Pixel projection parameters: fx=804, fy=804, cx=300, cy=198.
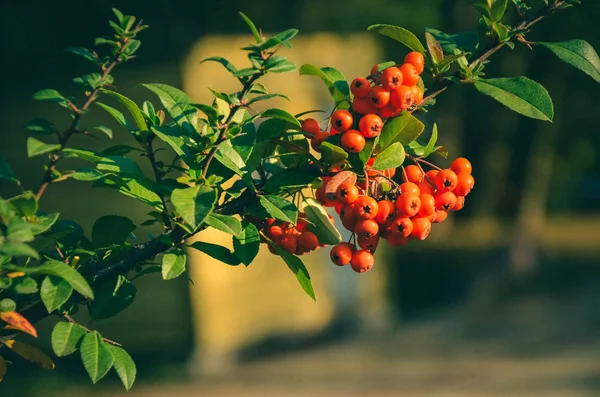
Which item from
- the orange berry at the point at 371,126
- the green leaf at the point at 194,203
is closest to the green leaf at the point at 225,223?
the green leaf at the point at 194,203

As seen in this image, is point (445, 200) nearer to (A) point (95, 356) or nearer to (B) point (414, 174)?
(B) point (414, 174)

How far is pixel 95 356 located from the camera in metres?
1.37

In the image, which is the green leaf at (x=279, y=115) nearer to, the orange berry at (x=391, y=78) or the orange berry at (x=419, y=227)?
the orange berry at (x=391, y=78)

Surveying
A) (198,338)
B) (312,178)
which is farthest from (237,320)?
(312,178)

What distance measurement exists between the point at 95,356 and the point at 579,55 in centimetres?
103

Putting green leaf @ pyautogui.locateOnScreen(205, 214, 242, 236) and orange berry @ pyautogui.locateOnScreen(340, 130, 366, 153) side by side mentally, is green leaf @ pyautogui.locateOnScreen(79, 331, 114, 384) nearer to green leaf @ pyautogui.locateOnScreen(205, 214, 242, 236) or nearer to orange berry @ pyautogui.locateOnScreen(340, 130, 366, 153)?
green leaf @ pyautogui.locateOnScreen(205, 214, 242, 236)

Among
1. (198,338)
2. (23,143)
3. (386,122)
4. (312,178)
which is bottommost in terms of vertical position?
(198,338)

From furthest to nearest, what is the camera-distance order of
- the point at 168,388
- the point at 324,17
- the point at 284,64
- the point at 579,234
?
the point at 579,234 < the point at 324,17 < the point at 168,388 < the point at 284,64

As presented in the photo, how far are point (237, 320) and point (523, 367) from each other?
314 cm

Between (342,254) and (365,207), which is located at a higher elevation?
(365,207)

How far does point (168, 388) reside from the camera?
26.3ft

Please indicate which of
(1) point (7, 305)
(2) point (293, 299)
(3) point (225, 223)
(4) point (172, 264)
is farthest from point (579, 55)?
(2) point (293, 299)

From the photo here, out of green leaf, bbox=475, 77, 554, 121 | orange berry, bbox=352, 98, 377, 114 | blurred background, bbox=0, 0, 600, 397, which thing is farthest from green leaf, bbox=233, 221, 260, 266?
blurred background, bbox=0, 0, 600, 397

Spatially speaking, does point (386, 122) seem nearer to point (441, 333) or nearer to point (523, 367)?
point (523, 367)
